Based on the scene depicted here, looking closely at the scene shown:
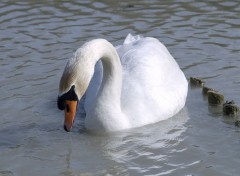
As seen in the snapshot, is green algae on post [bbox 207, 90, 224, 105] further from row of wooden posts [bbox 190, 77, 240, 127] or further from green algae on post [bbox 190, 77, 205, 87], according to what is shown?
green algae on post [bbox 190, 77, 205, 87]

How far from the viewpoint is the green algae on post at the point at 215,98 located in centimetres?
968

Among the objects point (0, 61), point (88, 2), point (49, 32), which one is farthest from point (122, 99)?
point (88, 2)

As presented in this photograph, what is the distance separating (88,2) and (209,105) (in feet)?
19.9

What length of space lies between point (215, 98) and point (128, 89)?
133 cm

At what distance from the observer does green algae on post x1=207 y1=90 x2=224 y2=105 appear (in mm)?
9680

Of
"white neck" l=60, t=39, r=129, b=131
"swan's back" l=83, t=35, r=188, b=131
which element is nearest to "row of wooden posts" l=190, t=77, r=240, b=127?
"swan's back" l=83, t=35, r=188, b=131

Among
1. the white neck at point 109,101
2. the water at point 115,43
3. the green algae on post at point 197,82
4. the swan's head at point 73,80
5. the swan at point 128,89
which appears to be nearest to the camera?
the swan's head at point 73,80

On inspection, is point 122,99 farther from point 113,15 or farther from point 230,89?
point 113,15

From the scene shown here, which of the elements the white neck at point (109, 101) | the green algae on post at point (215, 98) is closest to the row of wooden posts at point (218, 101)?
the green algae on post at point (215, 98)

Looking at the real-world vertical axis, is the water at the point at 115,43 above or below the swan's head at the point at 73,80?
below

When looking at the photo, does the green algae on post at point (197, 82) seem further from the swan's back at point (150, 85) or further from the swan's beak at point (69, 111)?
the swan's beak at point (69, 111)

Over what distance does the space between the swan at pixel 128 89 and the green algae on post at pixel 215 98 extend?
353mm

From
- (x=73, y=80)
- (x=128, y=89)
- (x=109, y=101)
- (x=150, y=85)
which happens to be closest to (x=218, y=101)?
(x=150, y=85)

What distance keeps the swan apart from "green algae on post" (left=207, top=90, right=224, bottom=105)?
0.35 metres
